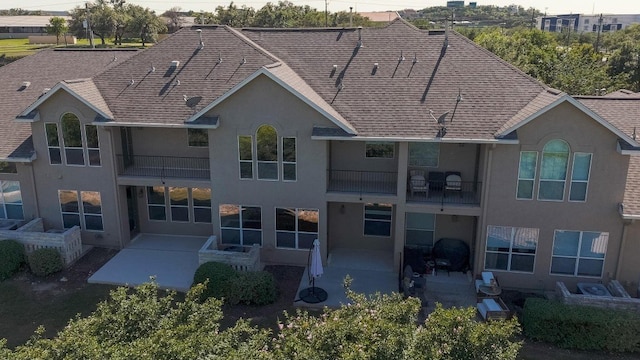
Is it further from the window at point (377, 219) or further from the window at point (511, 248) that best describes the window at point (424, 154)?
the window at point (511, 248)

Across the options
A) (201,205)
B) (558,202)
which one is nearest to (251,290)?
(201,205)

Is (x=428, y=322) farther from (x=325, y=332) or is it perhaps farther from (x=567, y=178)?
(x=567, y=178)

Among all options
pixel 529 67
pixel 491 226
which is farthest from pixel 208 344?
pixel 529 67

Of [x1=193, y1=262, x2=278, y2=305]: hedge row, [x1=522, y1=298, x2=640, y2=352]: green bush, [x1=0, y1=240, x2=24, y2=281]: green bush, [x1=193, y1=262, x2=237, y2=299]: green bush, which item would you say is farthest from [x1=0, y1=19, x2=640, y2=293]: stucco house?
[x1=522, y1=298, x2=640, y2=352]: green bush

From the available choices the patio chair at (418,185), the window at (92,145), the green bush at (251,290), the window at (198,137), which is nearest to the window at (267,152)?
the window at (198,137)

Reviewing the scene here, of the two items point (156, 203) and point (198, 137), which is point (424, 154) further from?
point (156, 203)
